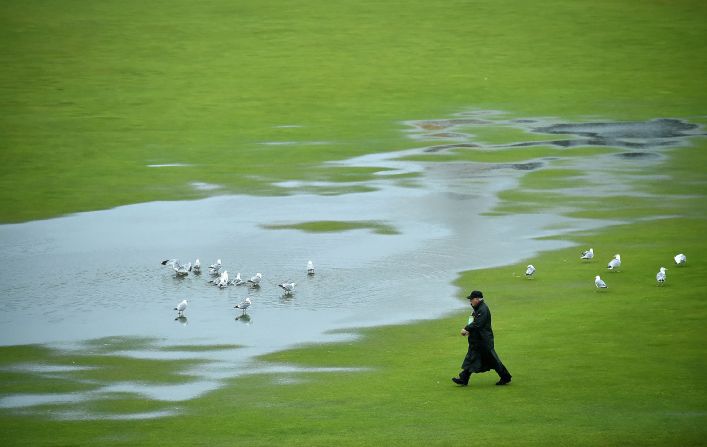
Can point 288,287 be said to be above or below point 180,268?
below

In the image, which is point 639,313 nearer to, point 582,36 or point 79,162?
point 79,162

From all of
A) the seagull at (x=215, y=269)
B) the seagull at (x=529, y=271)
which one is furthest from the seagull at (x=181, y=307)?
the seagull at (x=529, y=271)

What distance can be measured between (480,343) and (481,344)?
0.08 feet

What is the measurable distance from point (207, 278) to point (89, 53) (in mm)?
39668

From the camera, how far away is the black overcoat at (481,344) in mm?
19859

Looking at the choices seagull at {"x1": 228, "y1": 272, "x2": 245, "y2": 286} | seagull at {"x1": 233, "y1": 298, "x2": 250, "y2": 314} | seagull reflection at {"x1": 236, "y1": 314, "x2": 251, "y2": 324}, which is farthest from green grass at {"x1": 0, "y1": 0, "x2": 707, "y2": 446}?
seagull at {"x1": 228, "y1": 272, "x2": 245, "y2": 286}

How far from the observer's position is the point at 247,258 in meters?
32.9

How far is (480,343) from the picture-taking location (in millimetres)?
19938

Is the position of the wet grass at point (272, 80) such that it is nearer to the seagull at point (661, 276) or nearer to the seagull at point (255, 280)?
the seagull at point (255, 280)

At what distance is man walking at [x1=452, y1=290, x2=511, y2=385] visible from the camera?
1986 cm

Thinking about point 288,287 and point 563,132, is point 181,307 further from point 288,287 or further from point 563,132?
point 563,132

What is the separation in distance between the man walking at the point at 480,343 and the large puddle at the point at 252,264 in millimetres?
4521

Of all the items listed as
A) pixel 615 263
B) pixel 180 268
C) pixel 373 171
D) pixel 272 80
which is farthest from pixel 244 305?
pixel 272 80

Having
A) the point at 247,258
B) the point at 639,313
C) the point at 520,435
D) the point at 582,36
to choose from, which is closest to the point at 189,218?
the point at 247,258
